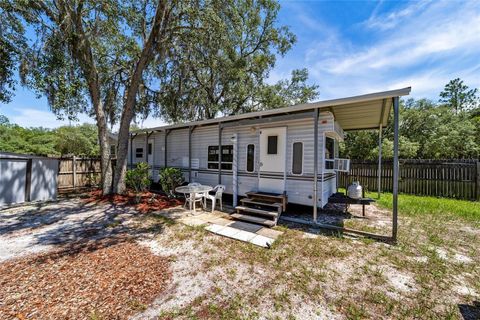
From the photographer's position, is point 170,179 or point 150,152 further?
point 150,152

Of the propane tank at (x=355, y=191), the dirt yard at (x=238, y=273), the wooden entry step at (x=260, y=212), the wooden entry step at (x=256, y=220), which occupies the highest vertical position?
the propane tank at (x=355, y=191)

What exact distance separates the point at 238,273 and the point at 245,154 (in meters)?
4.43

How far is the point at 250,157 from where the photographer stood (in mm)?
→ 7125

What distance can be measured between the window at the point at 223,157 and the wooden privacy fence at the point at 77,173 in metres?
6.57

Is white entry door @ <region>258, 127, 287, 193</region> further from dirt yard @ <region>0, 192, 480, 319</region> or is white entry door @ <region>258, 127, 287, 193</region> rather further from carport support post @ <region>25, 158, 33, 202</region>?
carport support post @ <region>25, 158, 33, 202</region>

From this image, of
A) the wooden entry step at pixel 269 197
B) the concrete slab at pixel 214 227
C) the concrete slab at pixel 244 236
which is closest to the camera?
the concrete slab at pixel 244 236

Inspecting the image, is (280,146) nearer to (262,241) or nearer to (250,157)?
(250,157)

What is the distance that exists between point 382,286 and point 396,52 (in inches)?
336

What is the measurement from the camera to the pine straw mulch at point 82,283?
2.43 meters

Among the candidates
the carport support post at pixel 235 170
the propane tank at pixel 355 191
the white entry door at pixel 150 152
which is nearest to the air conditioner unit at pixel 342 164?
the propane tank at pixel 355 191

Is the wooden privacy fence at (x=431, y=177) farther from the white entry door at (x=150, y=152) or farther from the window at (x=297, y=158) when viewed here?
the white entry door at (x=150, y=152)

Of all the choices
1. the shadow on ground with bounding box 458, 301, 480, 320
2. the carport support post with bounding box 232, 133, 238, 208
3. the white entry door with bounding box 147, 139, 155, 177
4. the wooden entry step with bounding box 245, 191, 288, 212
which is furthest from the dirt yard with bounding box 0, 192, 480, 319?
→ the white entry door with bounding box 147, 139, 155, 177

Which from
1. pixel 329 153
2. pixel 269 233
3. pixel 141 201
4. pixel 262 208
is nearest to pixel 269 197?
pixel 262 208

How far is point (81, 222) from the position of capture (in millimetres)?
5566
